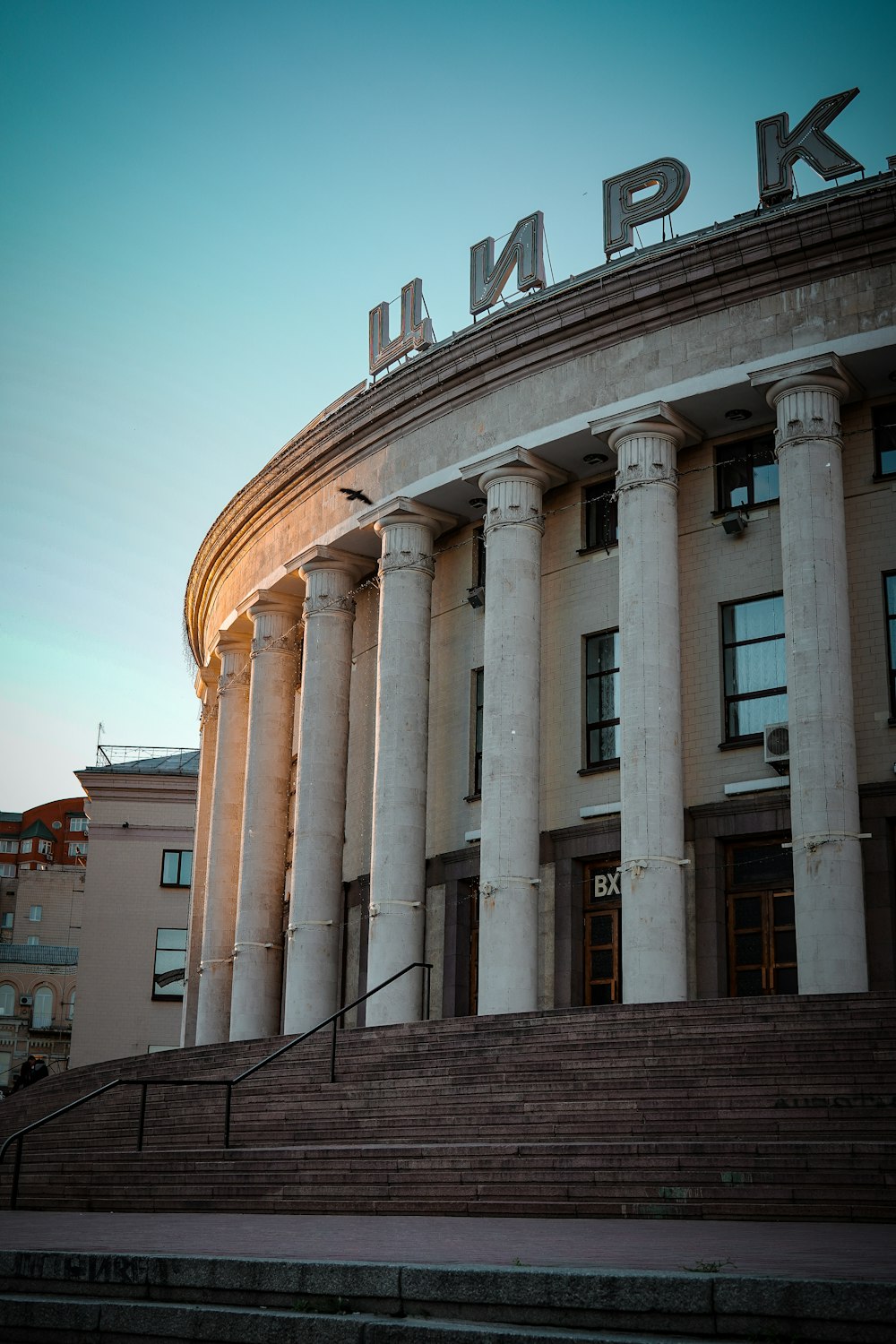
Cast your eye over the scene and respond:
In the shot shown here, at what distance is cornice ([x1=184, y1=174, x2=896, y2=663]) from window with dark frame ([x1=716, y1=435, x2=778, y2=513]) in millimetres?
2461

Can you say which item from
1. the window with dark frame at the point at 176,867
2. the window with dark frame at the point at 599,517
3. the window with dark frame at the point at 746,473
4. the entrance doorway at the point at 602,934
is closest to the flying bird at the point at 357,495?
the window with dark frame at the point at 599,517

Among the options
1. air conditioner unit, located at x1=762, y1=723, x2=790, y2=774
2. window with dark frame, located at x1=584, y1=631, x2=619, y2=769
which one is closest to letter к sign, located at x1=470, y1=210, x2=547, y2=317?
window with dark frame, located at x1=584, y1=631, x2=619, y2=769

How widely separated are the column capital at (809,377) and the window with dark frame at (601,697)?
5224mm

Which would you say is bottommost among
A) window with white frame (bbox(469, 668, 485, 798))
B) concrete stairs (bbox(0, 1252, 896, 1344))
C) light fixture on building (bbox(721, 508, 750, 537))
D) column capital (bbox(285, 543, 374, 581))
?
concrete stairs (bbox(0, 1252, 896, 1344))

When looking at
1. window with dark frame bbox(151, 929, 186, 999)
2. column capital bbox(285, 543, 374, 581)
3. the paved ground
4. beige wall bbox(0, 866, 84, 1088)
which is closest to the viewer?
the paved ground

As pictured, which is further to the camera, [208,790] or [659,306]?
[208,790]

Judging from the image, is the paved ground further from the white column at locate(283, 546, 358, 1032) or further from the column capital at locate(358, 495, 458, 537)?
the column capital at locate(358, 495, 458, 537)

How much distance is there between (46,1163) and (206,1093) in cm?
277

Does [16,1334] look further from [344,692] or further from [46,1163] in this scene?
[344,692]

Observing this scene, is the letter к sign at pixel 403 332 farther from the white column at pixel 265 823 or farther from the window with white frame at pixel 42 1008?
the window with white frame at pixel 42 1008

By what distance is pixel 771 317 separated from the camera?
24.7 m

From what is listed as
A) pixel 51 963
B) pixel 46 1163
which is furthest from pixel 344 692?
pixel 51 963

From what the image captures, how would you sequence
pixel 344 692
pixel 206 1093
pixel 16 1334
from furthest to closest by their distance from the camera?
1. pixel 344 692
2. pixel 206 1093
3. pixel 16 1334

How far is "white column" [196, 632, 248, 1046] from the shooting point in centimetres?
3566
